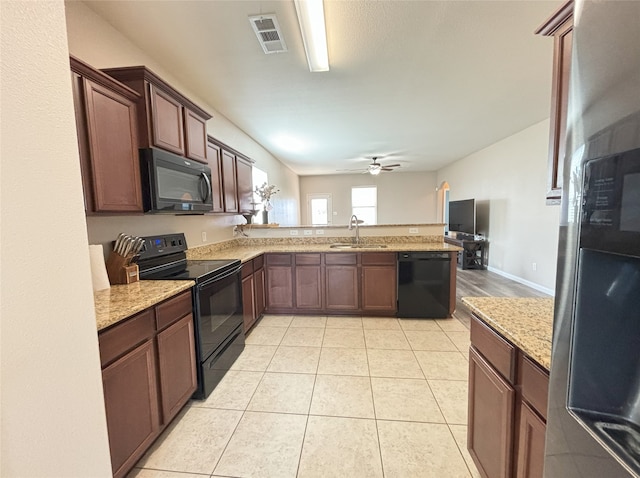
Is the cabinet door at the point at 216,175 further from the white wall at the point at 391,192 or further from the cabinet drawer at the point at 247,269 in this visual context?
the white wall at the point at 391,192

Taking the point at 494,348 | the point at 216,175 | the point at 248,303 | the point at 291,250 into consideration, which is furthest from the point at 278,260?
the point at 494,348

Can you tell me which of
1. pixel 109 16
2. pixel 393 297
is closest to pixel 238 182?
pixel 109 16

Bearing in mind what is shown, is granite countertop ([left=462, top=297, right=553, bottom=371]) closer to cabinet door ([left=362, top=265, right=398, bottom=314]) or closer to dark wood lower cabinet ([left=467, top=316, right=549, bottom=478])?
dark wood lower cabinet ([left=467, top=316, right=549, bottom=478])

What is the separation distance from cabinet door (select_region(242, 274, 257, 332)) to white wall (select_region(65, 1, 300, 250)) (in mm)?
750

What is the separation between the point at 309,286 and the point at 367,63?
258 centimetres

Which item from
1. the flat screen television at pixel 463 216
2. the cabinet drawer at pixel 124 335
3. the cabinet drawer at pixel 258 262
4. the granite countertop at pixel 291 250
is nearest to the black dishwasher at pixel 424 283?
the granite countertop at pixel 291 250

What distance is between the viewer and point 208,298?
2.08 m

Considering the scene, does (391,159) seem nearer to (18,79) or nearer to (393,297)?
(393,297)

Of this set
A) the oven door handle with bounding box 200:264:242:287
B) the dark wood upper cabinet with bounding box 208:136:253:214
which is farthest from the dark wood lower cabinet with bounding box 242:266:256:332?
the dark wood upper cabinet with bounding box 208:136:253:214

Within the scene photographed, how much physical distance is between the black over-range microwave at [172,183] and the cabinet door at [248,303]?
38.4 inches

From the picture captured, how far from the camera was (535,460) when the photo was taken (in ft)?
2.92

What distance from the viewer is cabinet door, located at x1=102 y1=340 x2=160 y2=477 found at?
1.26m

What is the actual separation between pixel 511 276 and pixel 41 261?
21.0 ft

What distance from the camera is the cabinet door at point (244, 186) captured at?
3.56 metres
